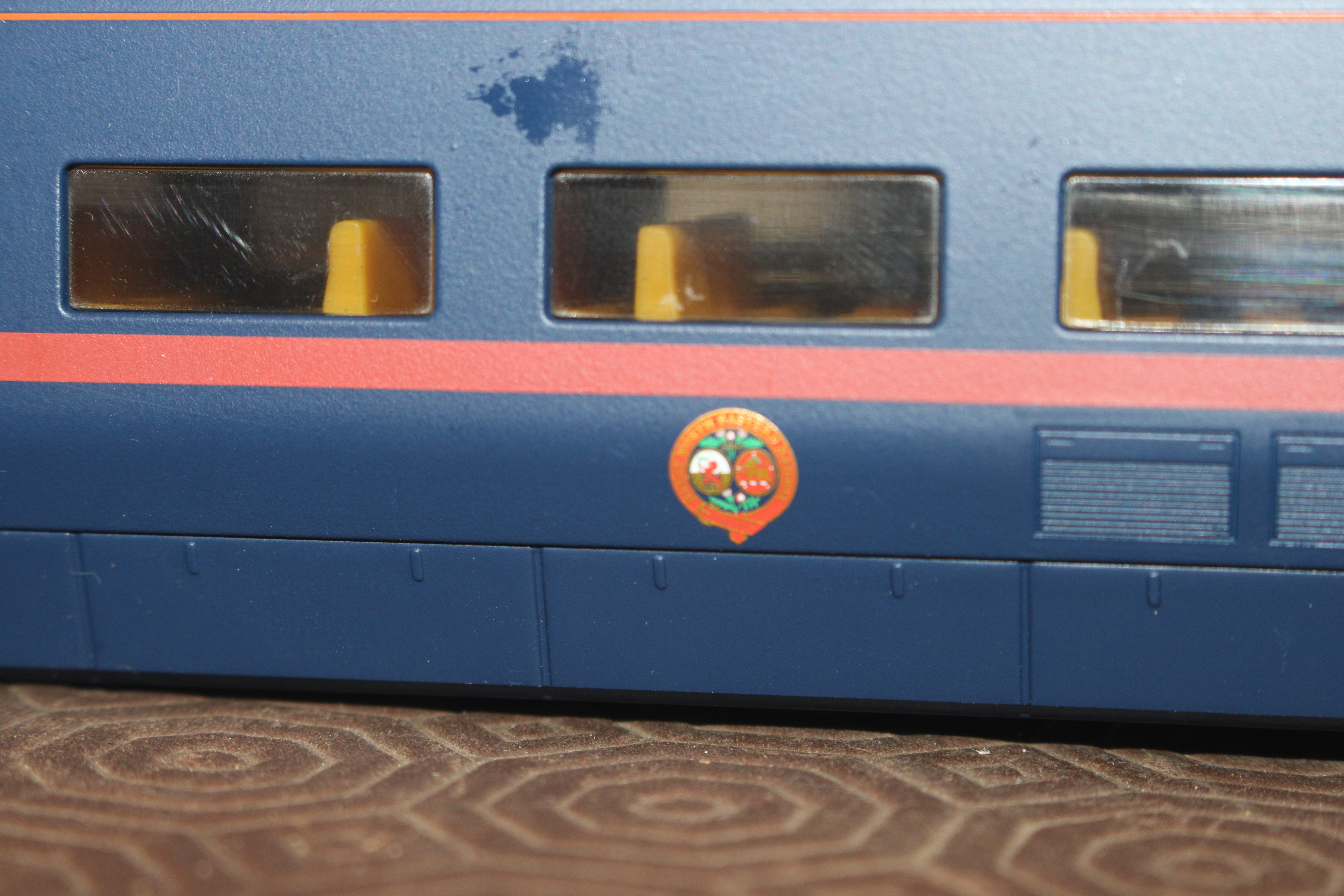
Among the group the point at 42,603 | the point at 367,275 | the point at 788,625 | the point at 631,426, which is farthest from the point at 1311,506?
the point at 42,603

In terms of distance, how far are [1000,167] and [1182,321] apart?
2.39 feet

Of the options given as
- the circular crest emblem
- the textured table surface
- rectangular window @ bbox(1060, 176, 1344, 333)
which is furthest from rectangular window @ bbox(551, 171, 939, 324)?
the textured table surface

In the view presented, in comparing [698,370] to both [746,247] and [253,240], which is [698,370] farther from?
[253,240]

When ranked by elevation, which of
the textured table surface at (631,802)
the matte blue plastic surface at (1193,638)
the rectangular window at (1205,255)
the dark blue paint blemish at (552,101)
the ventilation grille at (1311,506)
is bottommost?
the textured table surface at (631,802)

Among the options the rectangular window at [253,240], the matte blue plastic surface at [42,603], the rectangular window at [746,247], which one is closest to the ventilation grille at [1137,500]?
the rectangular window at [746,247]

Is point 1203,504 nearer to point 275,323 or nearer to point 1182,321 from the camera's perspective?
point 1182,321

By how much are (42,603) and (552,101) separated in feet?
8.02

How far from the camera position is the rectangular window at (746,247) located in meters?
3.41

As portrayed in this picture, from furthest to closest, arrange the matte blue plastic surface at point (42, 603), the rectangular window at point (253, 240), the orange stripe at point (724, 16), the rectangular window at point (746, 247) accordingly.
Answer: the matte blue plastic surface at point (42, 603), the rectangular window at point (253, 240), the rectangular window at point (746, 247), the orange stripe at point (724, 16)

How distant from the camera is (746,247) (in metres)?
3.48

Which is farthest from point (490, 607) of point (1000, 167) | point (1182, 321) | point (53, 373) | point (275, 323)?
point (1182, 321)

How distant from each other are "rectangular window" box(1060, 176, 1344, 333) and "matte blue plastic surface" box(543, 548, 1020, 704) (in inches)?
35.4

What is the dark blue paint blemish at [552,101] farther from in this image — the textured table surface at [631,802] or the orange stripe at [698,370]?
the textured table surface at [631,802]

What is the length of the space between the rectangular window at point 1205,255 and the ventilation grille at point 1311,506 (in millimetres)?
429
